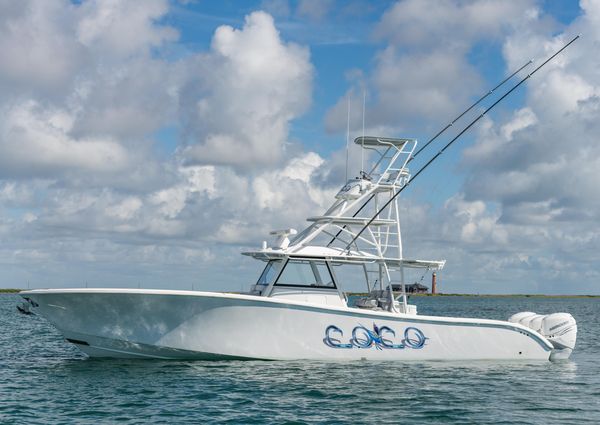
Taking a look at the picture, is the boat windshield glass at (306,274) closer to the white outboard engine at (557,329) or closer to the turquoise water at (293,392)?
the turquoise water at (293,392)

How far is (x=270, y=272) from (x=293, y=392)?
4.47 m

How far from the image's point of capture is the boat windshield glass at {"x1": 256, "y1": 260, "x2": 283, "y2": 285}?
18969 millimetres

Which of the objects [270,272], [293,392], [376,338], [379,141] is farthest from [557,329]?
[293,392]

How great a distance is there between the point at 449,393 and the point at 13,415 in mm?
8523

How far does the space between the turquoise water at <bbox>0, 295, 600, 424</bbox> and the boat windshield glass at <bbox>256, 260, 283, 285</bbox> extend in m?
2.21

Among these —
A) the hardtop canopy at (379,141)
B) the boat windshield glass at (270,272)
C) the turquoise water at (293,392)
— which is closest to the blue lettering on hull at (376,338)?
the turquoise water at (293,392)

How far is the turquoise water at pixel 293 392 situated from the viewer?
44.8 feet

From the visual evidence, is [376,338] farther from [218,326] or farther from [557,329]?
[557,329]

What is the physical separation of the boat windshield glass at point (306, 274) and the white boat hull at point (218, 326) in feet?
3.84

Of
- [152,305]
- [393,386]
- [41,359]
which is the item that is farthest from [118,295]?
[393,386]

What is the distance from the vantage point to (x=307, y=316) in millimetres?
17953

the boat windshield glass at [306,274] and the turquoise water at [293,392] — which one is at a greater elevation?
the boat windshield glass at [306,274]

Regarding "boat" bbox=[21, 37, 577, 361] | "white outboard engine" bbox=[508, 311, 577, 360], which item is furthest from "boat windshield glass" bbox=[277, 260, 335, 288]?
"white outboard engine" bbox=[508, 311, 577, 360]

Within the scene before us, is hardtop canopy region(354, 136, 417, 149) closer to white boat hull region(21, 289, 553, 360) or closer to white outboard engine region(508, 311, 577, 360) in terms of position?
white boat hull region(21, 289, 553, 360)
